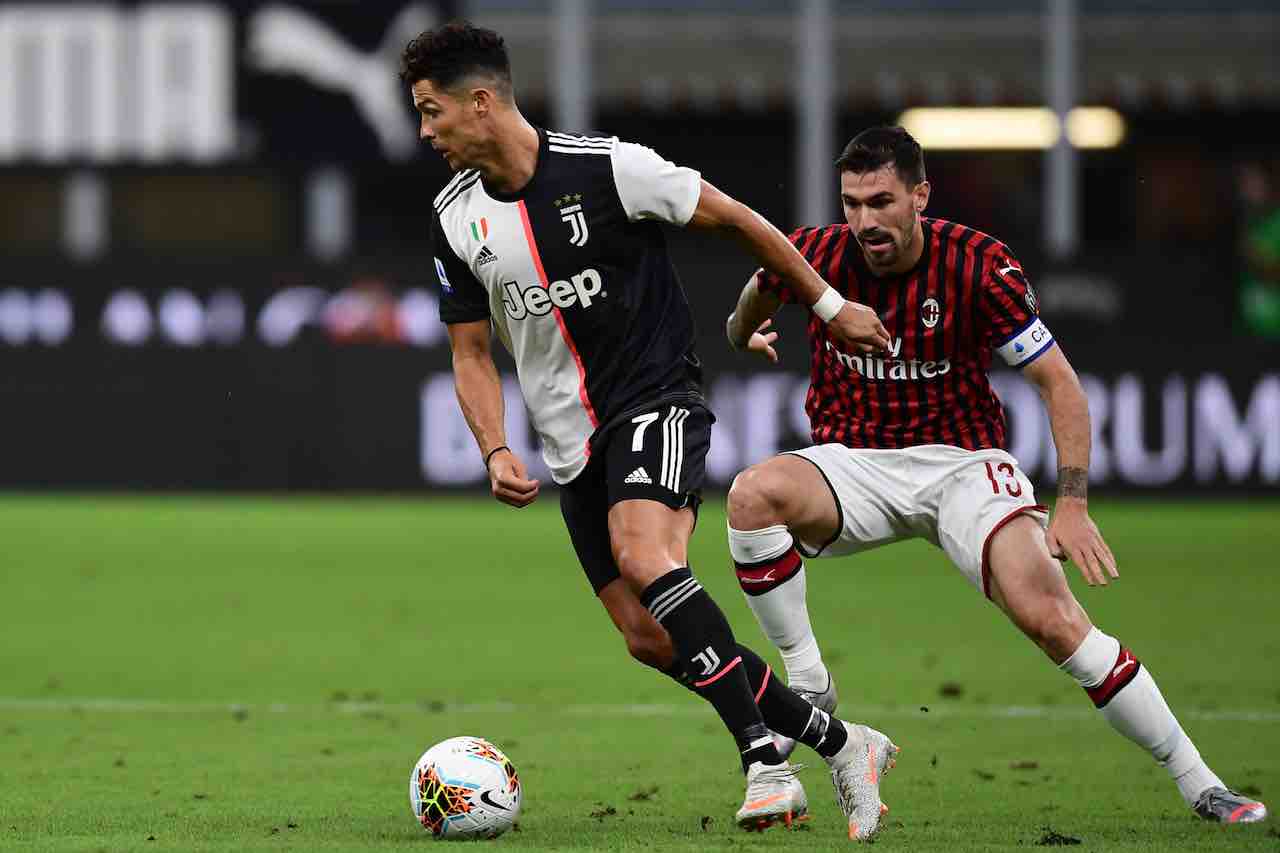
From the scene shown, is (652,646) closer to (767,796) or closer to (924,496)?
(767,796)

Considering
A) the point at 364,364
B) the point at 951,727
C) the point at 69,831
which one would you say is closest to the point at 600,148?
the point at 69,831

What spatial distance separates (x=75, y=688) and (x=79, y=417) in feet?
31.7

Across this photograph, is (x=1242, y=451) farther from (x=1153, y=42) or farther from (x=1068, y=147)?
(x=1153, y=42)

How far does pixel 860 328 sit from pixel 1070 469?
74 cm

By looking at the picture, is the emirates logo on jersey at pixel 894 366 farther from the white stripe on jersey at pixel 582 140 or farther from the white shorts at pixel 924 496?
the white stripe on jersey at pixel 582 140

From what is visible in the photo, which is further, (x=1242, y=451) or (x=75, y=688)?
(x=1242, y=451)

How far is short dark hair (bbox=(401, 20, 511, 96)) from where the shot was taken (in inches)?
231

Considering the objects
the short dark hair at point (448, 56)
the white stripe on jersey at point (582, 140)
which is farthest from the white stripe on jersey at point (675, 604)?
the short dark hair at point (448, 56)

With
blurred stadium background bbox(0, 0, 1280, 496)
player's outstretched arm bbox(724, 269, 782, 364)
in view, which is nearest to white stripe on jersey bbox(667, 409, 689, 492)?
player's outstretched arm bbox(724, 269, 782, 364)

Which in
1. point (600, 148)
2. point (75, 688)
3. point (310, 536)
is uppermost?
point (600, 148)

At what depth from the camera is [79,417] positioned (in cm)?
1819

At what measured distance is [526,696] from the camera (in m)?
8.72

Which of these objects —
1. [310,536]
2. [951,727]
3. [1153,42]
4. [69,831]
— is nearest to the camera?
[69,831]

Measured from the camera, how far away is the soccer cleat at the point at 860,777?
5.70 meters
